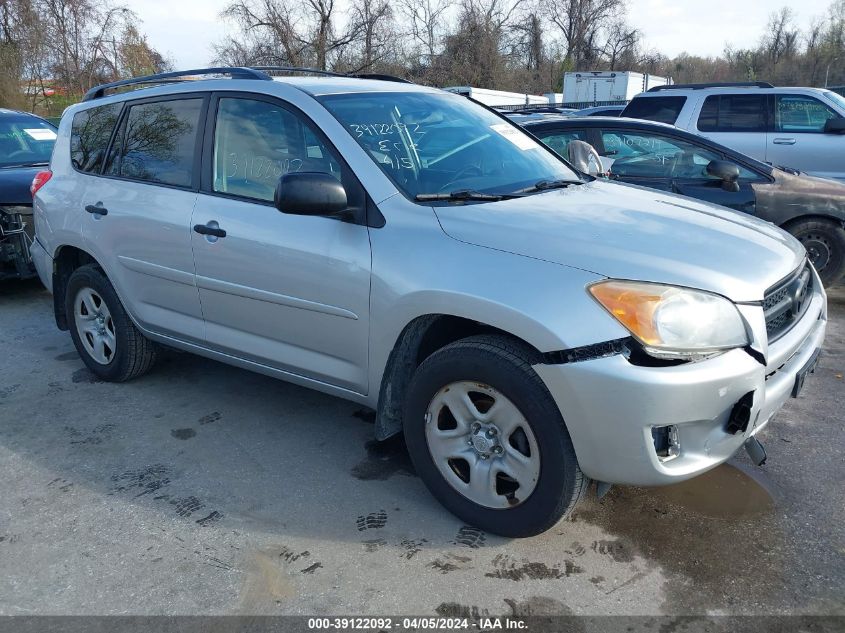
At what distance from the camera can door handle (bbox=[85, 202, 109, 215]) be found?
4203 mm

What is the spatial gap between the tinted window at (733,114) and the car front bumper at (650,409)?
6.75m

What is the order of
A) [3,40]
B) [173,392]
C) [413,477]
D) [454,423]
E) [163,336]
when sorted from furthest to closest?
1. [3,40]
2. [173,392]
3. [163,336]
4. [413,477]
5. [454,423]

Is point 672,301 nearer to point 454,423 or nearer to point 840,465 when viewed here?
point 454,423

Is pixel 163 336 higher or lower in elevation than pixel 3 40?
lower

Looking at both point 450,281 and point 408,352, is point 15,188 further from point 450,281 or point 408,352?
point 450,281

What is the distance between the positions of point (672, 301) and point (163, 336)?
2.88 meters

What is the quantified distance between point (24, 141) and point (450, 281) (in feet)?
22.2

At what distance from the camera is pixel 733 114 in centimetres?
852

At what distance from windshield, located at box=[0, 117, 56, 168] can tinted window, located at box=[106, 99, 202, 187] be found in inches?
142

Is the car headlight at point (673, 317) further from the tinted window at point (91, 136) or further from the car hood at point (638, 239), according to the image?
the tinted window at point (91, 136)

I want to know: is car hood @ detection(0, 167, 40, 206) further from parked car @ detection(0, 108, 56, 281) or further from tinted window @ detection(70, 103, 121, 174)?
tinted window @ detection(70, 103, 121, 174)

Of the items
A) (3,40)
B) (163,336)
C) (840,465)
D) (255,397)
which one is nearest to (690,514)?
(840,465)

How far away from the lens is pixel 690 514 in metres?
3.06

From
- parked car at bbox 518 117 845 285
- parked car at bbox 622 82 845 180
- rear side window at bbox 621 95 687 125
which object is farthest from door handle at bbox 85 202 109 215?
parked car at bbox 622 82 845 180
